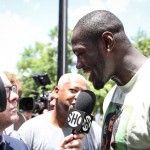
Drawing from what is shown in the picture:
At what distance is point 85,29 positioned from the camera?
7.29 ft

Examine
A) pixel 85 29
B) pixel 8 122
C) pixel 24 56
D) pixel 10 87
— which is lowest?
pixel 24 56

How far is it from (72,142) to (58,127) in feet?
4.39

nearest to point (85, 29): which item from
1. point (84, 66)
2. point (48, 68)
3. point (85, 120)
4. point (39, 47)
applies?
point (84, 66)

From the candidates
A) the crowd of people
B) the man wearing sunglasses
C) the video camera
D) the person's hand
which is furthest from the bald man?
the video camera

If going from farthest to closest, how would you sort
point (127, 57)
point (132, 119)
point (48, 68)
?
point (48, 68)
point (127, 57)
point (132, 119)

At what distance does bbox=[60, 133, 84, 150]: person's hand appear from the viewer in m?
2.11

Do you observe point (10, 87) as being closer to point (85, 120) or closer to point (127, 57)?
point (85, 120)

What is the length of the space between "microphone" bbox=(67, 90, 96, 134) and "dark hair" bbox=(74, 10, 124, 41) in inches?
18.8

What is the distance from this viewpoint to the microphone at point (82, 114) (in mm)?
2229

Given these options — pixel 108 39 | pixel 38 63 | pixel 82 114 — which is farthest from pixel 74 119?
pixel 38 63

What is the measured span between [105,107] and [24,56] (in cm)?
3985

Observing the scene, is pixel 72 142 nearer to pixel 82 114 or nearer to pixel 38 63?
pixel 82 114

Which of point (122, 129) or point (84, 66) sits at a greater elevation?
point (84, 66)

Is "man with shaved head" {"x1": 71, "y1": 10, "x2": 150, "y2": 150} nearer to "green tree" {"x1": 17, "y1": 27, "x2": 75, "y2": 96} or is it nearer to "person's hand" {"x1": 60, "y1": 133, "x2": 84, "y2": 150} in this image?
"person's hand" {"x1": 60, "y1": 133, "x2": 84, "y2": 150}
